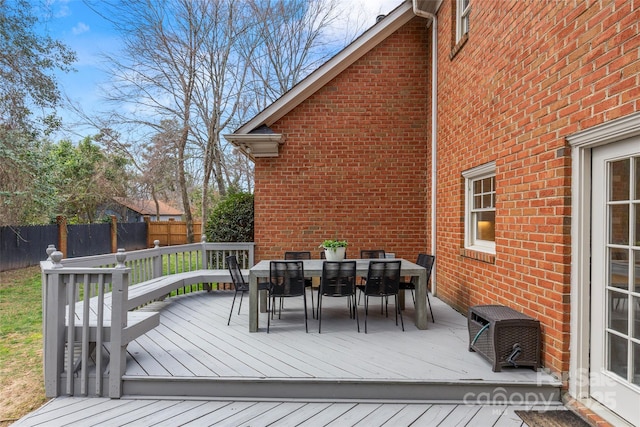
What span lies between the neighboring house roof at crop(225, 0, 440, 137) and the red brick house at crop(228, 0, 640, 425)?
0.08 ft

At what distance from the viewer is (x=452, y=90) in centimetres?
535

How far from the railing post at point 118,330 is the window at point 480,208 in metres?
4.03

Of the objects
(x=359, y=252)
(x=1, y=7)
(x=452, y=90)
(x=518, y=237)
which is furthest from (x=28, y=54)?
(x=518, y=237)

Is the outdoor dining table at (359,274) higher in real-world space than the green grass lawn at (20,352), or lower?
higher

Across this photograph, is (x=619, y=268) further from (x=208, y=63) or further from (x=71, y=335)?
(x=208, y=63)

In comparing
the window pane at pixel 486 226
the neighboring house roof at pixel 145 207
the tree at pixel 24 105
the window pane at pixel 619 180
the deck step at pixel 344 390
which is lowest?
the deck step at pixel 344 390

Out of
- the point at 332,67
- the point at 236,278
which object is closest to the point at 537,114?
the point at 236,278

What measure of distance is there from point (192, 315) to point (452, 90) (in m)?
5.07

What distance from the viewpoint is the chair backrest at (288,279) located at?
4.23 m

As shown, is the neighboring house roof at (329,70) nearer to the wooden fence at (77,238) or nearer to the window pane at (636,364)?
the window pane at (636,364)

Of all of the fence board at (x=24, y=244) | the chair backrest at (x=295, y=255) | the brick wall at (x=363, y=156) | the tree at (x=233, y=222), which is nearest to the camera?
the chair backrest at (x=295, y=255)

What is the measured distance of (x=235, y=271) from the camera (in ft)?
15.9

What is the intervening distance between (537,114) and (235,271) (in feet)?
12.8

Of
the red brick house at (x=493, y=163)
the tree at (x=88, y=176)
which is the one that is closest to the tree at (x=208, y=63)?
the tree at (x=88, y=176)
